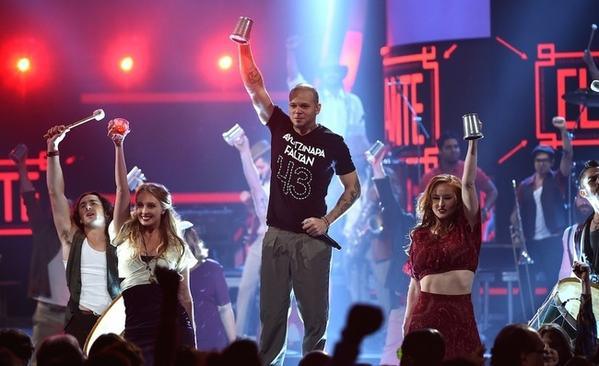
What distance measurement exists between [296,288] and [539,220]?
609 centimetres

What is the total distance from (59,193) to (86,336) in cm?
101

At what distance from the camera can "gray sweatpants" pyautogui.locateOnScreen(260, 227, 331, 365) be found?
23.1 feet

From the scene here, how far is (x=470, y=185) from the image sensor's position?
259 inches

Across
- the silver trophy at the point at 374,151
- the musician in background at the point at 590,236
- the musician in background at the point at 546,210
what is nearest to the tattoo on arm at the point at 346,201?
the musician in background at the point at 590,236

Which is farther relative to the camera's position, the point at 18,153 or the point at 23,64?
the point at 23,64

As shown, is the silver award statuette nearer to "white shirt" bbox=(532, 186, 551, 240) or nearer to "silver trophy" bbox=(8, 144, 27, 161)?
"silver trophy" bbox=(8, 144, 27, 161)

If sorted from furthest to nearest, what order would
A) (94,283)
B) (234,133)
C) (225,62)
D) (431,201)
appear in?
(225,62)
(234,133)
(94,283)
(431,201)

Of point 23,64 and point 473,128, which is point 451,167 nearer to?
point 473,128

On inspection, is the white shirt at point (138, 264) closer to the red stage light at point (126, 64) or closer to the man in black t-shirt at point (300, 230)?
the man in black t-shirt at point (300, 230)

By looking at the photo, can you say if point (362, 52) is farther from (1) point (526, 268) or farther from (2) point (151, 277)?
(2) point (151, 277)

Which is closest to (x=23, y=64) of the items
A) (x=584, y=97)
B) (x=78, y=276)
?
(x=584, y=97)

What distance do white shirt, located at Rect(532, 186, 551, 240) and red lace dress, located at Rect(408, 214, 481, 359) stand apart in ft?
19.6

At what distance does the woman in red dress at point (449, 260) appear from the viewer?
260 inches

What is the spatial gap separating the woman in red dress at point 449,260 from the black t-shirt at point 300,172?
0.67m
